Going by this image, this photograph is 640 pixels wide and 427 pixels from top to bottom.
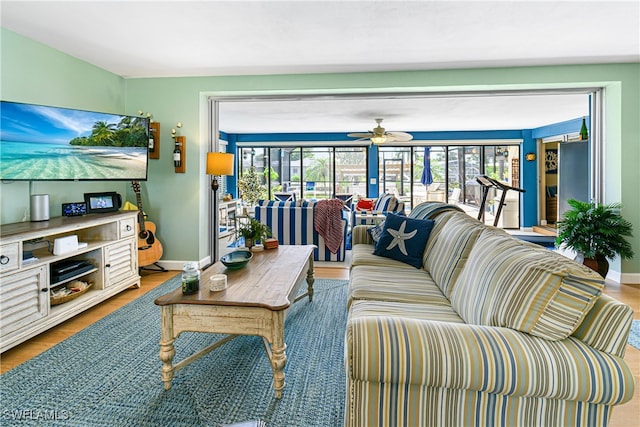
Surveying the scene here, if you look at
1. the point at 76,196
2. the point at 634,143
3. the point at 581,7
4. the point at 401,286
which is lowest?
the point at 401,286

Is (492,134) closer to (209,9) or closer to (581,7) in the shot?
(581,7)

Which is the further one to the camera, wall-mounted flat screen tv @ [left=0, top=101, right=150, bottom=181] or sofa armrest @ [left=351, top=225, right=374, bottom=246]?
sofa armrest @ [left=351, top=225, right=374, bottom=246]

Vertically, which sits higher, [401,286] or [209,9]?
[209,9]

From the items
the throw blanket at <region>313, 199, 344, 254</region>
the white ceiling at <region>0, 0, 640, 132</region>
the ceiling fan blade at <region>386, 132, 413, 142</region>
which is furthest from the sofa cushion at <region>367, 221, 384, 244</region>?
the ceiling fan blade at <region>386, 132, 413, 142</region>

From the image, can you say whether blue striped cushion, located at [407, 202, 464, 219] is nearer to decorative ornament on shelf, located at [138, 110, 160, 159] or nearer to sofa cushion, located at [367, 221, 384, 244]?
sofa cushion, located at [367, 221, 384, 244]

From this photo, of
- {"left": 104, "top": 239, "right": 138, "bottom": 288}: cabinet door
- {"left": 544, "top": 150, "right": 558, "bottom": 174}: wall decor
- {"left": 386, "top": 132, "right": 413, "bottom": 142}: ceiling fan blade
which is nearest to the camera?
{"left": 104, "top": 239, "right": 138, "bottom": 288}: cabinet door

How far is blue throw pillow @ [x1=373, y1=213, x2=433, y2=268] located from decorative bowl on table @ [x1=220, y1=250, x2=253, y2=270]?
1.09m

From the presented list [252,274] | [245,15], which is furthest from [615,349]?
[245,15]

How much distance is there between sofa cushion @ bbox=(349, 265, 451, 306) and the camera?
6.79 ft

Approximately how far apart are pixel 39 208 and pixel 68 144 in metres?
0.59

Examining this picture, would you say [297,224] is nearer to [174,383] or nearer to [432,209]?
[432,209]

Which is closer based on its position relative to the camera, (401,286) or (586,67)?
(401,286)

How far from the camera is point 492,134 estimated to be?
861 cm

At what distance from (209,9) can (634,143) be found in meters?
4.38
